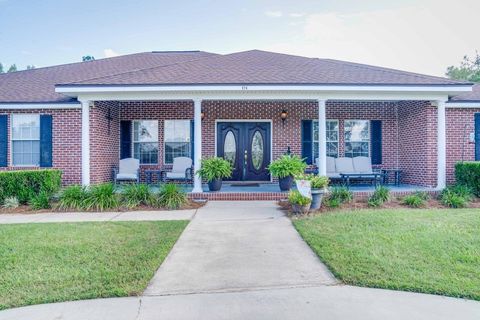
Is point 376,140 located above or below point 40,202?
above

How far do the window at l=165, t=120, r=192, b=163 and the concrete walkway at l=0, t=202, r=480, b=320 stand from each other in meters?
7.52

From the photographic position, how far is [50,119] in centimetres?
1048

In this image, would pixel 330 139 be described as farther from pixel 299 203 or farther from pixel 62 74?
pixel 62 74

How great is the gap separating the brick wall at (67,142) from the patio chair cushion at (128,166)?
4.81ft

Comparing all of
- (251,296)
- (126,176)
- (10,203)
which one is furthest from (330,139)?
(10,203)

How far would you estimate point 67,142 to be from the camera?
10.5 meters

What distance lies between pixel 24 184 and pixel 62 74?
20.6 ft

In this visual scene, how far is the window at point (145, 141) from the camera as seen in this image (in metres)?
12.4

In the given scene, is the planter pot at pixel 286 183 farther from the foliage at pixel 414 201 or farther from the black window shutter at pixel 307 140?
the foliage at pixel 414 201

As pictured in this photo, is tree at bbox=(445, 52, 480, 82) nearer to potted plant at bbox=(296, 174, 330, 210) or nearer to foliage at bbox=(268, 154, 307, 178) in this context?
foliage at bbox=(268, 154, 307, 178)

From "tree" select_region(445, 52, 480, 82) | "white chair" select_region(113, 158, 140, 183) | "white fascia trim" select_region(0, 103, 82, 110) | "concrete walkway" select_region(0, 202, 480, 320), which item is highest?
"tree" select_region(445, 52, 480, 82)

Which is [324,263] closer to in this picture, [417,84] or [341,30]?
[417,84]

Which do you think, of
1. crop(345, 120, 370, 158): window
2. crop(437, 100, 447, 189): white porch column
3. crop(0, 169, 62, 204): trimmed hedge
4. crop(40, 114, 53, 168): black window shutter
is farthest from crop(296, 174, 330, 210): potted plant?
crop(40, 114, 53, 168): black window shutter

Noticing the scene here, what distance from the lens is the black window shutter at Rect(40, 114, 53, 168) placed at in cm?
1048
